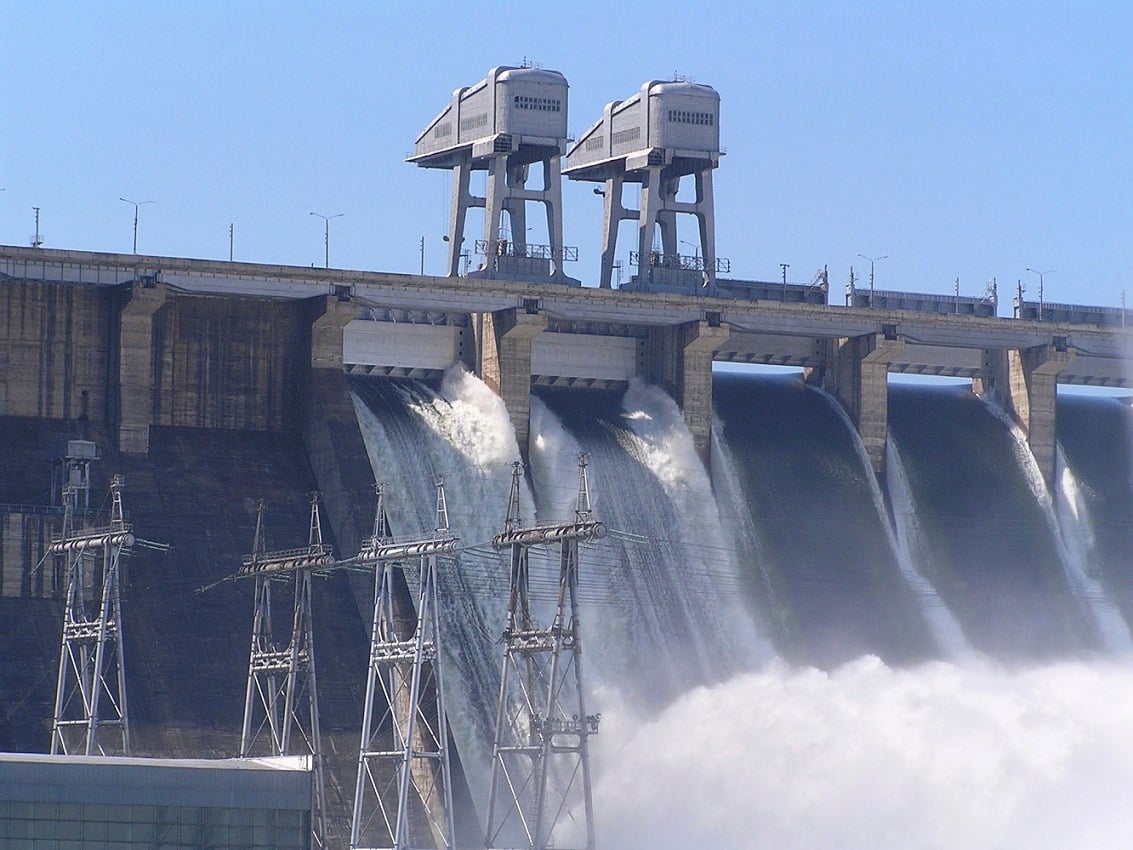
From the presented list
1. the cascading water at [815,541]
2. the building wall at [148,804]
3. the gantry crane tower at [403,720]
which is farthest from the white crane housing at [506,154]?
the building wall at [148,804]

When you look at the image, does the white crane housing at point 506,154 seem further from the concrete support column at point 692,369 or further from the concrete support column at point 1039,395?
the concrete support column at point 1039,395

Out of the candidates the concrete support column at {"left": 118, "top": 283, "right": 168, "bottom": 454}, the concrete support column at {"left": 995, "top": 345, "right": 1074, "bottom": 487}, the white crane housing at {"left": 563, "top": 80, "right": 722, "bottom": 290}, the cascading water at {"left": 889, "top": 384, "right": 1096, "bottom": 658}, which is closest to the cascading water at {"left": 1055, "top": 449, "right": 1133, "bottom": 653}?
the cascading water at {"left": 889, "top": 384, "right": 1096, "bottom": 658}

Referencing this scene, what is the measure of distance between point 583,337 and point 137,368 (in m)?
19.8

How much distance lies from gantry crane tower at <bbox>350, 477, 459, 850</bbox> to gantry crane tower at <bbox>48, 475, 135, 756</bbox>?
23.1 feet

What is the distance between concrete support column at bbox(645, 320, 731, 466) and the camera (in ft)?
343

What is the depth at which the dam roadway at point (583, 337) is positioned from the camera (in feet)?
310

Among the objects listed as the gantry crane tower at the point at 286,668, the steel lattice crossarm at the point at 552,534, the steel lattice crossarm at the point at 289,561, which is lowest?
the gantry crane tower at the point at 286,668

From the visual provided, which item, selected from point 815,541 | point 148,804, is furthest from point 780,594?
point 148,804

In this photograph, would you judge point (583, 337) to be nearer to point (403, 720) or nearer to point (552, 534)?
point (403, 720)

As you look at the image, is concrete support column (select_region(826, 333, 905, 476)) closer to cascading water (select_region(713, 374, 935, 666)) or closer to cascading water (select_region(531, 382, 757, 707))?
cascading water (select_region(713, 374, 935, 666))

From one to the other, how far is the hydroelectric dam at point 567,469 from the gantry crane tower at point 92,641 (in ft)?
2.86

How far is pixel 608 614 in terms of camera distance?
320 feet

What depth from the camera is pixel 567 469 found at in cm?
10088

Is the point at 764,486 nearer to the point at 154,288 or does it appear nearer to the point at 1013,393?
the point at 1013,393
